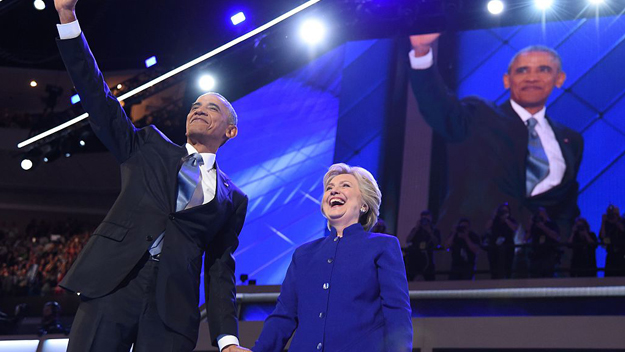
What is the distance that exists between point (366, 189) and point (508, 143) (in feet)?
21.3

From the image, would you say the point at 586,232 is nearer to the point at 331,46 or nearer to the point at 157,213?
the point at 331,46

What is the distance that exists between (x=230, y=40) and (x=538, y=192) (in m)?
4.01

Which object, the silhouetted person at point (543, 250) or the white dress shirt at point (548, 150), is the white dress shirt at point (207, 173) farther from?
the white dress shirt at point (548, 150)

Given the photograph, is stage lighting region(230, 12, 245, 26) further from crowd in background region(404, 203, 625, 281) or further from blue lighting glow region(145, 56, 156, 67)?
crowd in background region(404, 203, 625, 281)

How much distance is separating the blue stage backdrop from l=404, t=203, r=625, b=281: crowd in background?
50 centimetres

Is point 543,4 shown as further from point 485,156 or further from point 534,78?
point 485,156

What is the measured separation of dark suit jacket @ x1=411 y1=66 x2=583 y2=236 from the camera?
8.03 metres

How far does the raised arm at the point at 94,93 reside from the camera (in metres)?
2.13

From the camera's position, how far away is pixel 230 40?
20.8 ft

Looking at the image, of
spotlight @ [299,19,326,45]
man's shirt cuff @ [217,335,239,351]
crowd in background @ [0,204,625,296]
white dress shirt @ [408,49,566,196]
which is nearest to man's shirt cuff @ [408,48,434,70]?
white dress shirt @ [408,49,566,196]

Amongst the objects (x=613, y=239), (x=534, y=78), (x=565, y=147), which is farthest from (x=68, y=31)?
(x=534, y=78)

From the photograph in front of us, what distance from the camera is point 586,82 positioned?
27.6 feet

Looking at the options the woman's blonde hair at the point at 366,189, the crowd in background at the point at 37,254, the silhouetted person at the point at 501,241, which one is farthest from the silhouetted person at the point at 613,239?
the crowd in background at the point at 37,254

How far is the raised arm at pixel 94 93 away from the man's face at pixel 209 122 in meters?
0.19
